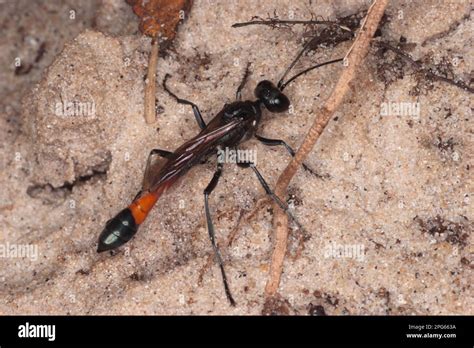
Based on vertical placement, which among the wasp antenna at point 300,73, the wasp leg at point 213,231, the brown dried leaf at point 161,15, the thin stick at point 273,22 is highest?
the brown dried leaf at point 161,15

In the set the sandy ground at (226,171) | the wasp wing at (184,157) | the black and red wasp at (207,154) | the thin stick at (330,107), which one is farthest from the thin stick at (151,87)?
the thin stick at (330,107)

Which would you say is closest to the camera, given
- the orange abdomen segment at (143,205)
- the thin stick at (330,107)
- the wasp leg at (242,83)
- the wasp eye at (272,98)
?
the thin stick at (330,107)

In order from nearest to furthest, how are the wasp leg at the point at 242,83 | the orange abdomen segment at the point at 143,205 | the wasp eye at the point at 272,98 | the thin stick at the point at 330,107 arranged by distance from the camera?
the thin stick at the point at 330,107 → the orange abdomen segment at the point at 143,205 → the wasp eye at the point at 272,98 → the wasp leg at the point at 242,83

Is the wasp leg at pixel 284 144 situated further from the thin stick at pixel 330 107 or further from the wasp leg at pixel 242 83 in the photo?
the wasp leg at pixel 242 83

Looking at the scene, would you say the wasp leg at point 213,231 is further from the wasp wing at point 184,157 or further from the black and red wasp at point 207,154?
the wasp wing at point 184,157

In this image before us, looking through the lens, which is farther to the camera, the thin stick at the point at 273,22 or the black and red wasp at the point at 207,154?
the thin stick at the point at 273,22

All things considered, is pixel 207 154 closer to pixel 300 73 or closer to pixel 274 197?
pixel 274 197

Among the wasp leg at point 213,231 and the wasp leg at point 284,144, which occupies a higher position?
the wasp leg at point 284,144

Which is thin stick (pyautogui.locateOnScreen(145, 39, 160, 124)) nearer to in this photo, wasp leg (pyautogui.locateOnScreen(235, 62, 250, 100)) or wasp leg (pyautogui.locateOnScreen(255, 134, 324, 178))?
wasp leg (pyautogui.locateOnScreen(235, 62, 250, 100))
